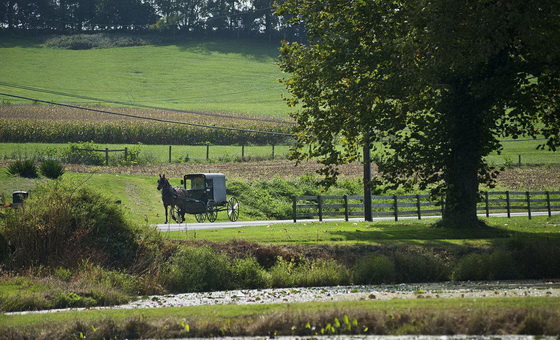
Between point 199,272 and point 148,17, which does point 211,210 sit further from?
point 148,17

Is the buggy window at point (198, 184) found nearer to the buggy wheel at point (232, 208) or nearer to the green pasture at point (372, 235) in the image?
the buggy wheel at point (232, 208)

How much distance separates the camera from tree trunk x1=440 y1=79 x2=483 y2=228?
28219mm

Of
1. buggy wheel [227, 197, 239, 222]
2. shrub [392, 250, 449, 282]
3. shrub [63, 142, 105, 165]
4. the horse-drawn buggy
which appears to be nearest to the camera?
shrub [392, 250, 449, 282]

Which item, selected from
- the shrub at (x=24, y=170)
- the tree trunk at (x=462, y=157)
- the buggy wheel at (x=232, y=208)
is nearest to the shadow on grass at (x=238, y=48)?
the shrub at (x=24, y=170)

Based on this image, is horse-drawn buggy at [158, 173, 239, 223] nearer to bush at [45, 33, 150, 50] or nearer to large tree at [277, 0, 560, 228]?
large tree at [277, 0, 560, 228]

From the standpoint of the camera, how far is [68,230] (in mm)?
21891

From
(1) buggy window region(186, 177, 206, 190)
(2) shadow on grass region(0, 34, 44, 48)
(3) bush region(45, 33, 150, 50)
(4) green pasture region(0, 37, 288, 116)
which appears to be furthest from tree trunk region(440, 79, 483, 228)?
(3) bush region(45, 33, 150, 50)

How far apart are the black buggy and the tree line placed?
98695 mm

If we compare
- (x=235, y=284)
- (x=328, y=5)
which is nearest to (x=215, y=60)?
(x=328, y=5)

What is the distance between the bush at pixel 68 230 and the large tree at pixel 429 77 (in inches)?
366

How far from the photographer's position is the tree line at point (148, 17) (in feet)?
442

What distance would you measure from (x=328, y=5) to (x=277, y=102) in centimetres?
7045

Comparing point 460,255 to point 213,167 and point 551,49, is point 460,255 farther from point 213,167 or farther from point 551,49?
point 213,167

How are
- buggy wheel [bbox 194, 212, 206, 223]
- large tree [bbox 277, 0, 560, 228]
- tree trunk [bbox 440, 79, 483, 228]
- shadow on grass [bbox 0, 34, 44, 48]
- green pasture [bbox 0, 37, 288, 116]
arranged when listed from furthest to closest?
shadow on grass [bbox 0, 34, 44, 48] < green pasture [bbox 0, 37, 288, 116] < buggy wheel [bbox 194, 212, 206, 223] < tree trunk [bbox 440, 79, 483, 228] < large tree [bbox 277, 0, 560, 228]
